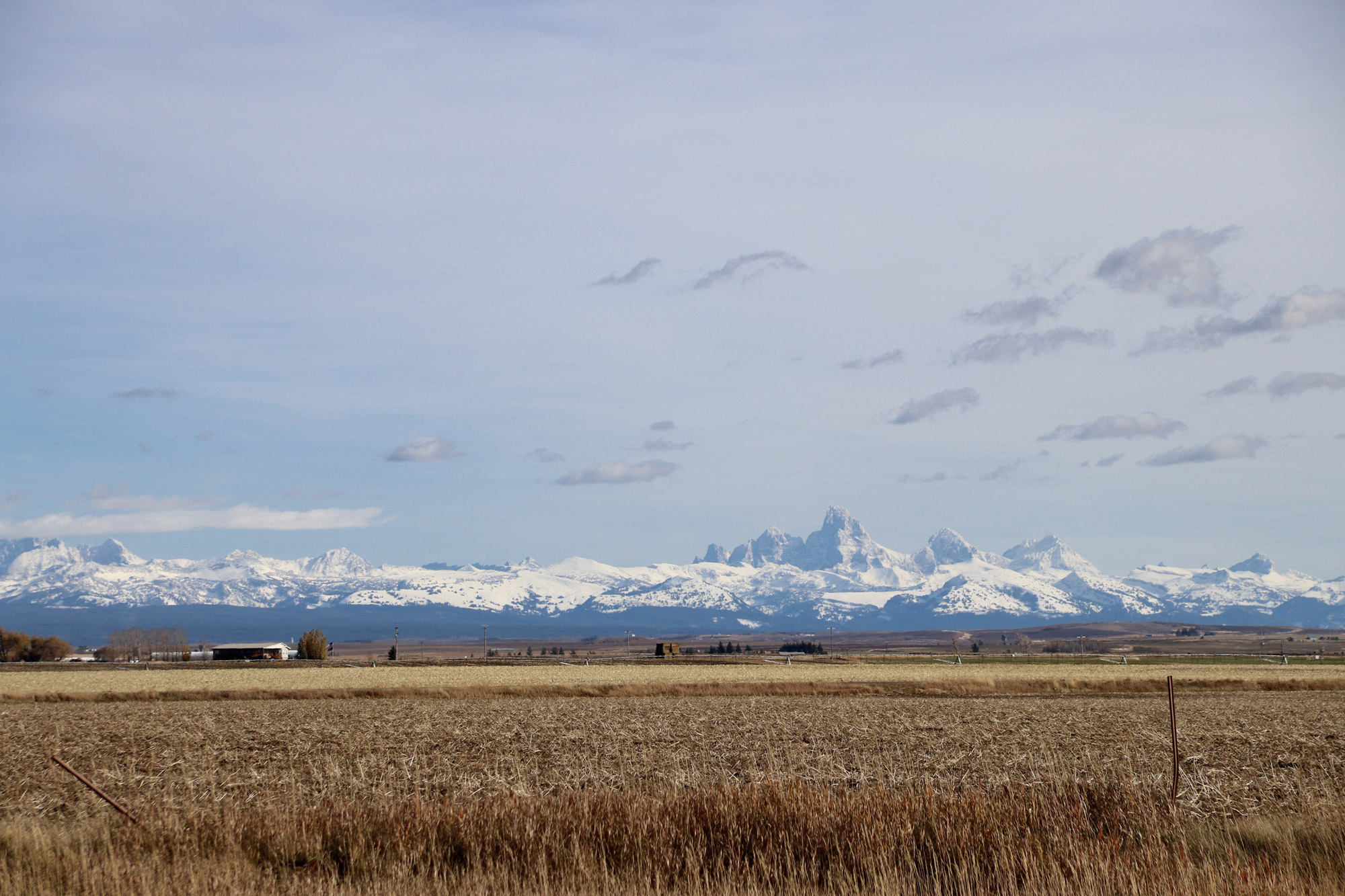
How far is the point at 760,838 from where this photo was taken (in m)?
15.4

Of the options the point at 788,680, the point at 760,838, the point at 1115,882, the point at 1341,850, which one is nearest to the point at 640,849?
the point at 760,838

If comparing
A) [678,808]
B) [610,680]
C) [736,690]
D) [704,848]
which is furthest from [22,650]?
[704,848]

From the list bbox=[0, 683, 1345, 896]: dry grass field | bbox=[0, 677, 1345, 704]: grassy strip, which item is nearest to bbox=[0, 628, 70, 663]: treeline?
bbox=[0, 677, 1345, 704]: grassy strip

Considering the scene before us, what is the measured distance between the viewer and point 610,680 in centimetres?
8669

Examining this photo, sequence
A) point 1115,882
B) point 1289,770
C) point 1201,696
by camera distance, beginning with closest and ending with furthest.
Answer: point 1115,882, point 1289,770, point 1201,696

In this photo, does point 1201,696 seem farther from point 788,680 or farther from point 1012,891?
point 1012,891

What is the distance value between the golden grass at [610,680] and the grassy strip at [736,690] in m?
0.15

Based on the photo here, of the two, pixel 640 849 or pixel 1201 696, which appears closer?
pixel 640 849

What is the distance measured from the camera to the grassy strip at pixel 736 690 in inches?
2685

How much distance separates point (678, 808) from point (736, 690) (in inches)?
2328

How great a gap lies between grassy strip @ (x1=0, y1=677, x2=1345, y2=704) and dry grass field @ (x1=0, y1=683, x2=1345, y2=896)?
24.7m

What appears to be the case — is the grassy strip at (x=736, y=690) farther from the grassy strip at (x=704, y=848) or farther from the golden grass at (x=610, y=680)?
the grassy strip at (x=704, y=848)

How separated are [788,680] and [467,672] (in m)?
32.1

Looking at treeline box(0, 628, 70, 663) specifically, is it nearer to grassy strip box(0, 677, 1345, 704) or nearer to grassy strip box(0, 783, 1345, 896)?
grassy strip box(0, 677, 1345, 704)
